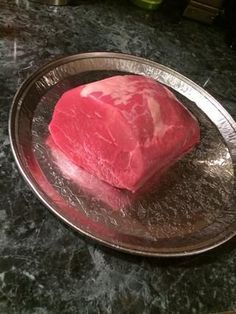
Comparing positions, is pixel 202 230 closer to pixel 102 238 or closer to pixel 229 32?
pixel 102 238

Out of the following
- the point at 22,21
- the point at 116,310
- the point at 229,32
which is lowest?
the point at 116,310

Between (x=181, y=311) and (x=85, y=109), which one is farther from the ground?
(x=85, y=109)

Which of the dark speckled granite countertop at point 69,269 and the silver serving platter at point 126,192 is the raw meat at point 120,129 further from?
the dark speckled granite countertop at point 69,269

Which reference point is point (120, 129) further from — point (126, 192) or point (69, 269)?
point (69, 269)

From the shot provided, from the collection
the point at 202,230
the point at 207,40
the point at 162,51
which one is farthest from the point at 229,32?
the point at 202,230

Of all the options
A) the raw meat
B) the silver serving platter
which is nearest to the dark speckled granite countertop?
the silver serving platter

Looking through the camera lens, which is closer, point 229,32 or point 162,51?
point 162,51

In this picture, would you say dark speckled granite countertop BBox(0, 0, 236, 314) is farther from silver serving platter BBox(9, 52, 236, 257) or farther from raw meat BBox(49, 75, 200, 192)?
raw meat BBox(49, 75, 200, 192)

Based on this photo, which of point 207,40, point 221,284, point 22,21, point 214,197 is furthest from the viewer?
point 207,40
